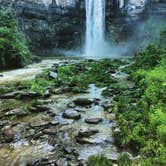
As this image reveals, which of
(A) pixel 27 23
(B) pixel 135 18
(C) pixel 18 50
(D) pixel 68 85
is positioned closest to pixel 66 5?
(A) pixel 27 23

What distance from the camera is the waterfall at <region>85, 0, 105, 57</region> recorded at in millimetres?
30297

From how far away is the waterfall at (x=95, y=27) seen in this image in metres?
30.3

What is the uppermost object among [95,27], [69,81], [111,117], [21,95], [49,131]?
[49,131]

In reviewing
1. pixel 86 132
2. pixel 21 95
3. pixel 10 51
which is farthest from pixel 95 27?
pixel 86 132

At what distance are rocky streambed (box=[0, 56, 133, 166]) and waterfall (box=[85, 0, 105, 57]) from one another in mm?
21334

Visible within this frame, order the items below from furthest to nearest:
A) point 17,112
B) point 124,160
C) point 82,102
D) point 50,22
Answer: point 50,22 → point 82,102 → point 17,112 → point 124,160

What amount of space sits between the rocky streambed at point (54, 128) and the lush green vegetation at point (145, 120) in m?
0.27

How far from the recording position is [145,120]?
21.4 feet

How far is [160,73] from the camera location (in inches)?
394

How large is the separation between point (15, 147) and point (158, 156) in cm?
250

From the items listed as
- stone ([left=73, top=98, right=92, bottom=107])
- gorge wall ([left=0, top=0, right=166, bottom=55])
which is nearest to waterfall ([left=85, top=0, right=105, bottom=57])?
gorge wall ([left=0, top=0, right=166, bottom=55])

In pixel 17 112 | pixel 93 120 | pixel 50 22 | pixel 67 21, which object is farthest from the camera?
pixel 67 21

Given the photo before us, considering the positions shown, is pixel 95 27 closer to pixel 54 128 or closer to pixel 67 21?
pixel 67 21

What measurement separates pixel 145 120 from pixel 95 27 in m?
24.7
